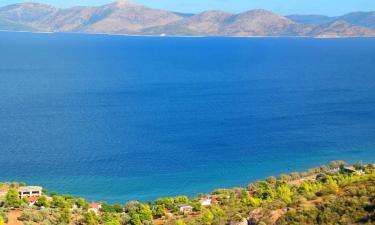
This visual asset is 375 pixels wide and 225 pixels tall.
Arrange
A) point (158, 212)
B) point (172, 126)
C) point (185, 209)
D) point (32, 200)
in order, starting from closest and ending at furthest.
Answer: point (158, 212), point (185, 209), point (32, 200), point (172, 126)

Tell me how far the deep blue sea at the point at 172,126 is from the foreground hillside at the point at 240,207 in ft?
23.5

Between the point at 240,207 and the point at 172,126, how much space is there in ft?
120

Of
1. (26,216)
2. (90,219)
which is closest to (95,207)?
(90,219)

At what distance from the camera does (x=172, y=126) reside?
60062 mm

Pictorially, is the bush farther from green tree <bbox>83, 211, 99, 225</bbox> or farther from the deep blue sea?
the deep blue sea

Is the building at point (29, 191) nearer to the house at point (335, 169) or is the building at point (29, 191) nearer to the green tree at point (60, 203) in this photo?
the green tree at point (60, 203)

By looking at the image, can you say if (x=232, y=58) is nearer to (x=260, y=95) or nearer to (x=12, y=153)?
(x=260, y=95)

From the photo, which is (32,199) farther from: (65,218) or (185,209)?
(185,209)

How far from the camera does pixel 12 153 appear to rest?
47.8 metres

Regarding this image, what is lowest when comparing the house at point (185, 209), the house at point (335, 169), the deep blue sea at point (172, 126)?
the house at point (185, 209)

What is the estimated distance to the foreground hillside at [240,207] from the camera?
1589 centimetres

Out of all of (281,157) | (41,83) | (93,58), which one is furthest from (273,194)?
(93,58)

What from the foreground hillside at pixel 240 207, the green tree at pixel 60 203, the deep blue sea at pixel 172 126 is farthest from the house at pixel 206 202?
the green tree at pixel 60 203

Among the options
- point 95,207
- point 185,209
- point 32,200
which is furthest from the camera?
point 95,207
